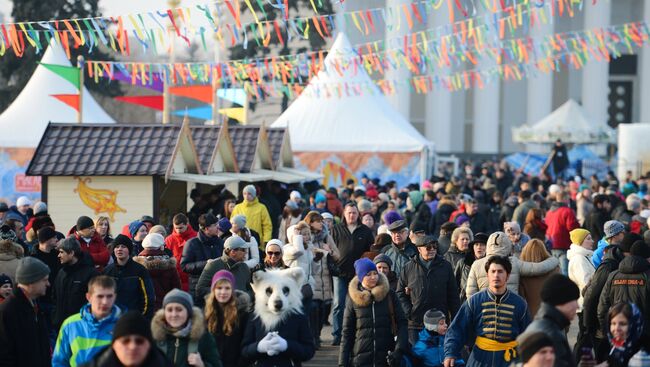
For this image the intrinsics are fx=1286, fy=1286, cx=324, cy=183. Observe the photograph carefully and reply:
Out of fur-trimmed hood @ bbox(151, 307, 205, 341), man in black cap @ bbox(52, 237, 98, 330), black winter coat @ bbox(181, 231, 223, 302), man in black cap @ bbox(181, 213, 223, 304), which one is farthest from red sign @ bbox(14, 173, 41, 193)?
fur-trimmed hood @ bbox(151, 307, 205, 341)

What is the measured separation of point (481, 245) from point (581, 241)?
1360mm

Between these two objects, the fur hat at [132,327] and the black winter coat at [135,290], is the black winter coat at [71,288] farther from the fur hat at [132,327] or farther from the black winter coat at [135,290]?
the fur hat at [132,327]

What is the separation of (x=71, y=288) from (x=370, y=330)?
2.30 metres

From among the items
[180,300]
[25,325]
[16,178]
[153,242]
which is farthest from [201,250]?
[16,178]

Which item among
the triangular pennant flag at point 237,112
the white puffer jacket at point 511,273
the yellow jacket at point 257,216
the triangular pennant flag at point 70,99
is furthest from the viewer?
the triangular pennant flag at point 237,112

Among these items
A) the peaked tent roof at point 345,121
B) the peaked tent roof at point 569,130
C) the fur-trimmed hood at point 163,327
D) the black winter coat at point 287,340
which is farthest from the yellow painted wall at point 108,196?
the peaked tent roof at point 569,130

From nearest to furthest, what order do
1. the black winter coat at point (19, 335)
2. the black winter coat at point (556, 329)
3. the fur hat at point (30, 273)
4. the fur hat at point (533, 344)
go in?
the fur hat at point (533, 344) → the black winter coat at point (556, 329) → the black winter coat at point (19, 335) → the fur hat at point (30, 273)

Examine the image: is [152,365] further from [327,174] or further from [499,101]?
[499,101]

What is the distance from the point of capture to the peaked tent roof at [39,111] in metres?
28.2

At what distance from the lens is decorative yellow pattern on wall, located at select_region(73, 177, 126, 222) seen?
57.5ft

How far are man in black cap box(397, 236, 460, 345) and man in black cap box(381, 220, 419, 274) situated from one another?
3.98ft

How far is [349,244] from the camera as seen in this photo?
13648 millimetres

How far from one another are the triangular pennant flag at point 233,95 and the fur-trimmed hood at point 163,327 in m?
20.5

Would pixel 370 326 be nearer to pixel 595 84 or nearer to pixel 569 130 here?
pixel 569 130
